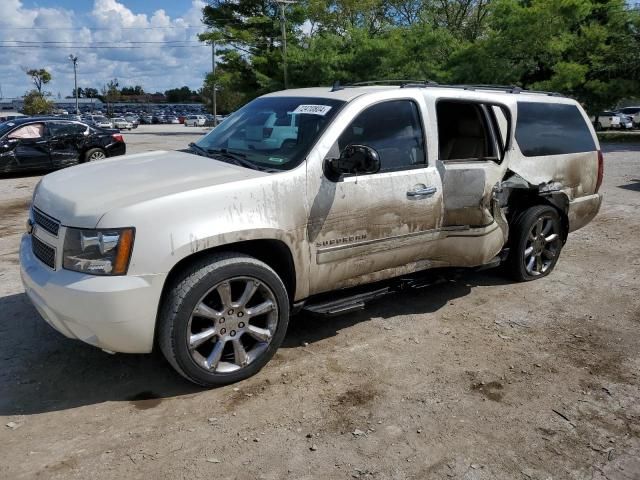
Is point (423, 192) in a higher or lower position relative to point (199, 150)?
lower

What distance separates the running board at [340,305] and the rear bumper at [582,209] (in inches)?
Result: 109

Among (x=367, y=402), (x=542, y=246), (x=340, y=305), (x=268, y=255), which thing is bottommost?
(x=367, y=402)

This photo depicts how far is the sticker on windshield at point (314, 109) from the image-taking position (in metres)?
4.06

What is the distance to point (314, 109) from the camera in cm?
415

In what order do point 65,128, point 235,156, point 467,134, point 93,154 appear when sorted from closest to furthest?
point 235,156 → point 467,134 → point 65,128 → point 93,154

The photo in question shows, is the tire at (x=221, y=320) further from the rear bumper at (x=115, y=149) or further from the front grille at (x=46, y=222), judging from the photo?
the rear bumper at (x=115, y=149)

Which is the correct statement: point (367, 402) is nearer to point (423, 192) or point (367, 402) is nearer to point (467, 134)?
Answer: point (423, 192)

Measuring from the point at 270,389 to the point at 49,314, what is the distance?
1407 mm

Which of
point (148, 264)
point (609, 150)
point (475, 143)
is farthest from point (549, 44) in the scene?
point (148, 264)

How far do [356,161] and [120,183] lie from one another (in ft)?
5.01

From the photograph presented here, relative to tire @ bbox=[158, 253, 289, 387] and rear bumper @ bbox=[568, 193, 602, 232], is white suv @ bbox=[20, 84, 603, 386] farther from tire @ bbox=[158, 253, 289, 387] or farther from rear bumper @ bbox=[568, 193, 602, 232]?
rear bumper @ bbox=[568, 193, 602, 232]

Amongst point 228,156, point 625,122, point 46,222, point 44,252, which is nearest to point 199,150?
point 228,156

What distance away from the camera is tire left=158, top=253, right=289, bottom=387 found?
3.28 meters

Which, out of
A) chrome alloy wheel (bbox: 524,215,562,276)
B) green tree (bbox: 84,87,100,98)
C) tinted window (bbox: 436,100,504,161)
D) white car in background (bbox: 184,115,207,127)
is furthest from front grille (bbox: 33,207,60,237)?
green tree (bbox: 84,87,100,98)
